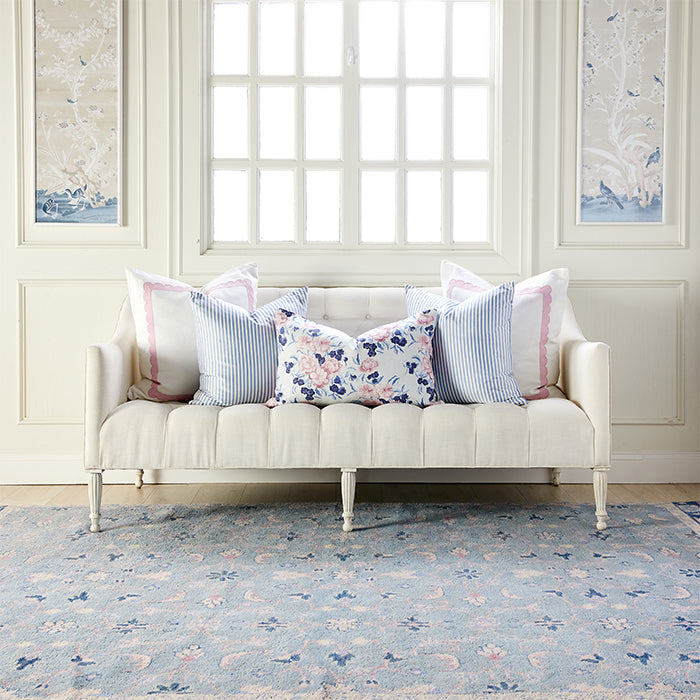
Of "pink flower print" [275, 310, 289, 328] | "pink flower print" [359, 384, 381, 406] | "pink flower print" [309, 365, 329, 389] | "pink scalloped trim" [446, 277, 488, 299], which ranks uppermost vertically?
"pink scalloped trim" [446, 277, 488, 299]

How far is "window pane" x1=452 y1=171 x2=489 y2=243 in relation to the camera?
3.02 meters

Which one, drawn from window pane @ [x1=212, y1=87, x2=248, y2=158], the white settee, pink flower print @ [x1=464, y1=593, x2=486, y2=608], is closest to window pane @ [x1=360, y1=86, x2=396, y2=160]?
window pane @ [x1=212, y1=87, x2=248, y2=158]

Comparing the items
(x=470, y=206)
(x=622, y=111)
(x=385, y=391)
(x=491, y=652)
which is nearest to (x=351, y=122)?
(x=470, y=206)

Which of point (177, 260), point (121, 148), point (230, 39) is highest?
point (230, 39)

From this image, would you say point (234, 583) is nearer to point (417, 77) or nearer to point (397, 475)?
point (397, 475)

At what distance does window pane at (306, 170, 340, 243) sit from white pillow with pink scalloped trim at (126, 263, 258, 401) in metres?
0.80

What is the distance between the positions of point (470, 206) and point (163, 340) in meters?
1.46

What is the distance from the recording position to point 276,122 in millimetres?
3010

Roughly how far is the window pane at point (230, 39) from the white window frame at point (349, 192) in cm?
7

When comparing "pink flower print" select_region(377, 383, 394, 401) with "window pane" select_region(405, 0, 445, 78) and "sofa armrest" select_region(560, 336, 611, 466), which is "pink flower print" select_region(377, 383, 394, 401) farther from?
"window pane" select_region(405, 0, 445, 78)

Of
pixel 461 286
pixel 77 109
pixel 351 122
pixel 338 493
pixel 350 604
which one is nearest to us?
pixel 350 604

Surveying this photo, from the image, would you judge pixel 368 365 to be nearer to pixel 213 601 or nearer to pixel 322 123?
pixel 213 601

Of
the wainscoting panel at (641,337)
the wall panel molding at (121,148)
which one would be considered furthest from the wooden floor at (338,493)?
the wall panel molding at (121,148)

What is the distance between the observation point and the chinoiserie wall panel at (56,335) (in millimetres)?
2879
